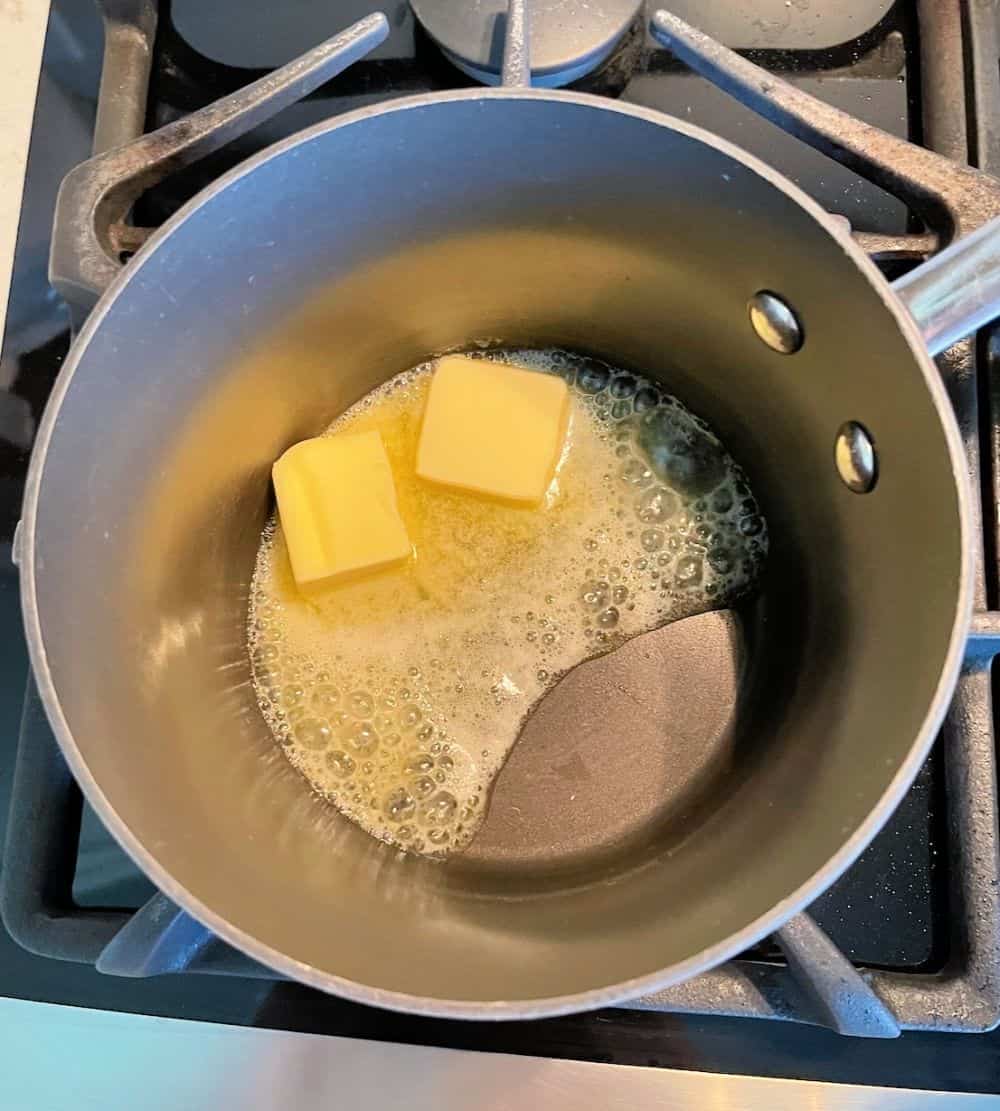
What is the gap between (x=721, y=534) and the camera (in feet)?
2.60

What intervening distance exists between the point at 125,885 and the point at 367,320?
45 centimetres

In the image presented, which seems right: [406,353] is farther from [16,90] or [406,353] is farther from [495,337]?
[16,90]

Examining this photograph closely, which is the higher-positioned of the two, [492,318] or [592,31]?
[592,31]

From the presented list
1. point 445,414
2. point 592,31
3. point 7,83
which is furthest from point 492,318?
point 7,83

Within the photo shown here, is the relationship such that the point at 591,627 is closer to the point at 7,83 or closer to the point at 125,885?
the point at 125,885

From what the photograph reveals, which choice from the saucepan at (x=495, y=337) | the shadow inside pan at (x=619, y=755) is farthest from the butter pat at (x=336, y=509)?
the shadow inside pan at (x=619, y=755)

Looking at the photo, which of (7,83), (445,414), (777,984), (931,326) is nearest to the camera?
(931,326)

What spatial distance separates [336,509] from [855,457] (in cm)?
37

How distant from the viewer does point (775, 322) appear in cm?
65

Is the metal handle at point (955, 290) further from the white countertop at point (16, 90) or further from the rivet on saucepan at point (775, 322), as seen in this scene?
the white countertop at point (16, 90)

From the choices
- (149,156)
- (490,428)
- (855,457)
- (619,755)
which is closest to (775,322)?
(855,457)

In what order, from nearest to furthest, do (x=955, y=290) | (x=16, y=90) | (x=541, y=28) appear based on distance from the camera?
(x=955, y=290) < (x=541, y=28) < (x=16, y=90)

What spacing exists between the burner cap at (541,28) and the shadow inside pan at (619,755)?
1.46ft

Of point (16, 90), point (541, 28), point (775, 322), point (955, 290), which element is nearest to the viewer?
point (955, 290)
